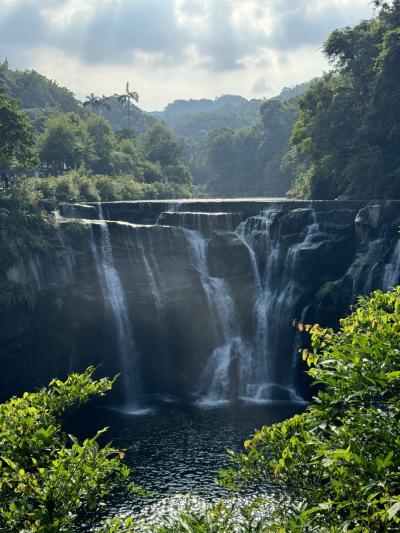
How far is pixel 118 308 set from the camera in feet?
148

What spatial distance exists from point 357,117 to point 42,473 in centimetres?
5540

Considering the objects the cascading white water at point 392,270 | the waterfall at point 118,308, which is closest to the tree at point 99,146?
the waterfall at point 118,308

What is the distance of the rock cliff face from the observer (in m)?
42.8

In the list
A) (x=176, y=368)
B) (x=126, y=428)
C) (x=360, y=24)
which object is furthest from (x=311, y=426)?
(x=360, y=24)

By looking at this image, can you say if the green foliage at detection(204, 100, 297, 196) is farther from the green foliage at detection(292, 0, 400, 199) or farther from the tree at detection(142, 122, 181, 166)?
the green foliage at detection(292, 0, 400, 199)

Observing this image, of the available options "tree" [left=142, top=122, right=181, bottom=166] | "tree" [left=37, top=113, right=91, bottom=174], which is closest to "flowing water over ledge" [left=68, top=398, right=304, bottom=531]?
"tree" [left=37, top=113, right=91, bottom=174]

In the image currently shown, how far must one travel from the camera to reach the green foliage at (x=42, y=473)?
9.02 meters

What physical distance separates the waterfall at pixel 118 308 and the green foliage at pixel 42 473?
3327 centimetres

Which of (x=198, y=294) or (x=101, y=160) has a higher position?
(x=101, y=160)

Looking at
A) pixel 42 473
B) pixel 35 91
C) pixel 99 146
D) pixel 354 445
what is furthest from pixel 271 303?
pixel 35 91

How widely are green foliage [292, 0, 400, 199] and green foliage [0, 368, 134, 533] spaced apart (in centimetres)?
4597

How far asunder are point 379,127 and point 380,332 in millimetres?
48341

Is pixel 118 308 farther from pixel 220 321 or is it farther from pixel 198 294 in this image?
pixel 220 321

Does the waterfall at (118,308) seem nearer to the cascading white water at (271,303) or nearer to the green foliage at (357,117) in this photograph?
the cascading white water at (271,303)
